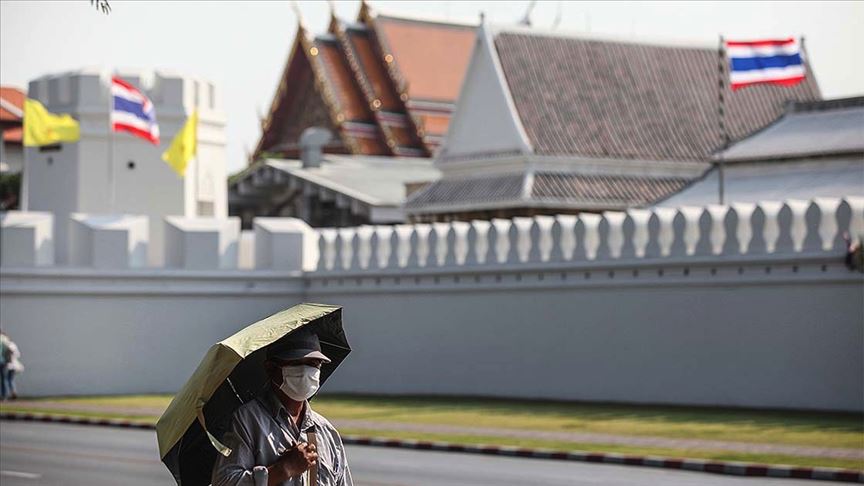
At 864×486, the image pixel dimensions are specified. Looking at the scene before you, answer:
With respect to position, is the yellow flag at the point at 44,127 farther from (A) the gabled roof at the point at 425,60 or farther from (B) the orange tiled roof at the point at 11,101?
(B) the orange tiled roof at the point at 11,101

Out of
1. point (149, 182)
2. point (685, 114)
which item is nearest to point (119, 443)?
point (149, 182)

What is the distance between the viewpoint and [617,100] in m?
39.2

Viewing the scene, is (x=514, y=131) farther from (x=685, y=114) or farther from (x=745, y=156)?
(x=745, y=156)

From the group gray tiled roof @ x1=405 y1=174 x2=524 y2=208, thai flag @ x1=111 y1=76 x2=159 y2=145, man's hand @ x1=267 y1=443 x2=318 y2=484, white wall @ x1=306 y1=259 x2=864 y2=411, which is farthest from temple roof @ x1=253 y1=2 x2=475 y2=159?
man's hand @ x1=267 y1=443 x2=318 y2=484

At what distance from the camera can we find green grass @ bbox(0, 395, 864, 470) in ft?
64.0

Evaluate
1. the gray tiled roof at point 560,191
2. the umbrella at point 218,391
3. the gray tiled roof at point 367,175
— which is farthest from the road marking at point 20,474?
the gray tiled roof at point 367,175

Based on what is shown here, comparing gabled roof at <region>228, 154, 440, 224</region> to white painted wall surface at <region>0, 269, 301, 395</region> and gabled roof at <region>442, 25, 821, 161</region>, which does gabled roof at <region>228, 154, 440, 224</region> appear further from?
A: white painted wall surface at <region>0, 269, 301, 395</region>

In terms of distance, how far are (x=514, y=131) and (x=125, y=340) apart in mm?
10364

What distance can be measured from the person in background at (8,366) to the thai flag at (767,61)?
12546mm

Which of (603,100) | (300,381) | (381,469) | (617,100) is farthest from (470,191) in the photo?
(300,381)

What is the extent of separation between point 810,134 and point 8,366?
47.7 feet

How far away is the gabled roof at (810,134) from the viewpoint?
101ft

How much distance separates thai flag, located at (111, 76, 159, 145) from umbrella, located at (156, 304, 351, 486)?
27.7 metres

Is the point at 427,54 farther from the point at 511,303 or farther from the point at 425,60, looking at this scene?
the point at 511,303
